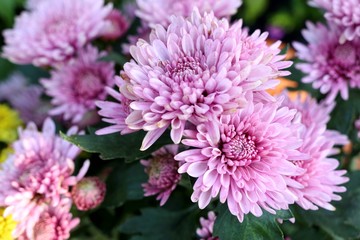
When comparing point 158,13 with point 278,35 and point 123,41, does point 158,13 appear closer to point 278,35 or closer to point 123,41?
point 123,41

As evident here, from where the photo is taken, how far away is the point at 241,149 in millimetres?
623

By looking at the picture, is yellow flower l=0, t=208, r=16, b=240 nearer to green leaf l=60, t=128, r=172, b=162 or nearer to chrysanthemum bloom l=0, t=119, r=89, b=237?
chrysanthemum bloom l=0, t=119, r=89, b=237

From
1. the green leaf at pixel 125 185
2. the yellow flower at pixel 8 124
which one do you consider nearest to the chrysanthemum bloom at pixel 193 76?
the green leaf at pixel 125 185

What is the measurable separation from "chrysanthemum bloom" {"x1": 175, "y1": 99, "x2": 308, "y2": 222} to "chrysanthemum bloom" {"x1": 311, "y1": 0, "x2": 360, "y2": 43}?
0.27 meters

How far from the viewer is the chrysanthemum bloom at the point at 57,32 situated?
96 centimetres

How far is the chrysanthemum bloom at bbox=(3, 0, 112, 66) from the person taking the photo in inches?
37.8

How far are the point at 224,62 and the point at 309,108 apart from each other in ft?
0.98

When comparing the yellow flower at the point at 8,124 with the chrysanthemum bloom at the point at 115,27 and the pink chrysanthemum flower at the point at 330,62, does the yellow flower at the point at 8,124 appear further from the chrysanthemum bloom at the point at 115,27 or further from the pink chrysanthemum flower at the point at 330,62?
the pink chrysanthemum flower at the point at 330,62

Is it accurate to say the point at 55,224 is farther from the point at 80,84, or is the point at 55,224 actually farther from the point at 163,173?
the point at 80,84

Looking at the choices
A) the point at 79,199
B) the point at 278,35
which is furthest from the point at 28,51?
the point at 278,35

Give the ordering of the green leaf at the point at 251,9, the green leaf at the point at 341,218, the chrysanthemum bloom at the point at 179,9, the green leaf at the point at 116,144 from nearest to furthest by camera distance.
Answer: the green leaf at the point at 116,144 → the green leaf at the point at 341,218 → the chrysanthemum bloom at the point at 179,9 → the green leaf at the point at 251,9

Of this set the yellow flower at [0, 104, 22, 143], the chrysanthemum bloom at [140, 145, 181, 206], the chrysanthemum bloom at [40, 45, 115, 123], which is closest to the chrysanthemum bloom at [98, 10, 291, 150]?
the chrysanthemum bloom at [140, 145, 181, 206]

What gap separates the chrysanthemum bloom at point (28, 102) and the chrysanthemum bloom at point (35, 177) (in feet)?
0.83

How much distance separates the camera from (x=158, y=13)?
93 cm
